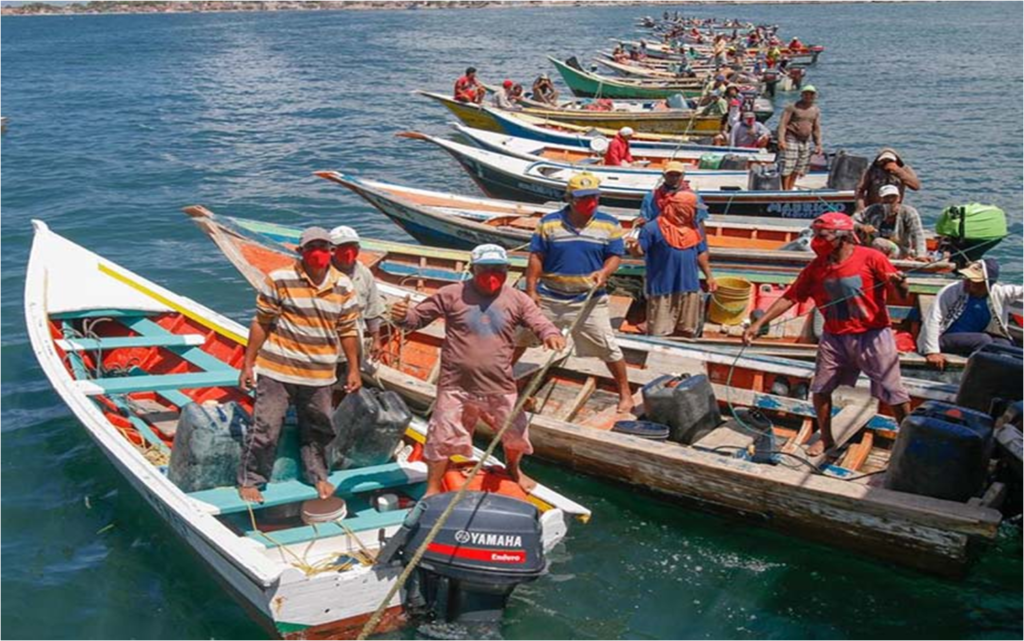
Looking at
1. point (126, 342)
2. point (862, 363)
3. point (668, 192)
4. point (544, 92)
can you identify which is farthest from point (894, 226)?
point (544, 92)

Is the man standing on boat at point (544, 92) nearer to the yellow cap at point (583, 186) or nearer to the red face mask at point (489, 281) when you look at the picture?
the yellow cap at point (583, 186)

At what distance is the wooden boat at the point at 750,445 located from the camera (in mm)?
6195

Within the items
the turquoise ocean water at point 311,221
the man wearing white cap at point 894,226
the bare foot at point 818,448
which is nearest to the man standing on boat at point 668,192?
the man wearing white cap at point 894,226

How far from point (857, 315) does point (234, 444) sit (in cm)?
453

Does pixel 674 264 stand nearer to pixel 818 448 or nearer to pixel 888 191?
pixel 818 448

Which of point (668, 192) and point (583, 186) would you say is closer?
point (583, 186)

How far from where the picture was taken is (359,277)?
278 inches

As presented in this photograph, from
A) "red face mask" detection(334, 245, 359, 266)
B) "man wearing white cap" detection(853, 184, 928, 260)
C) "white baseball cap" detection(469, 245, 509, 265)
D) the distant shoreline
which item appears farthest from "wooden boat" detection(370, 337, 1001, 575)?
the distant shoreline

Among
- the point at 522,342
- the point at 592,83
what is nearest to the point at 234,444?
the point at 522,342

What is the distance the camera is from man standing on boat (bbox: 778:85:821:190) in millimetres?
13711

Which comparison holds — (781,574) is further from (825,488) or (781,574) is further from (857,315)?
(857,315)

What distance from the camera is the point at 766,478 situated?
674 cm

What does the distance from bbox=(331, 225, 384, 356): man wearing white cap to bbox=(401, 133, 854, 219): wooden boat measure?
734 centimetres

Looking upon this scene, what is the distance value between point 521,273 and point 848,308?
4904mm
